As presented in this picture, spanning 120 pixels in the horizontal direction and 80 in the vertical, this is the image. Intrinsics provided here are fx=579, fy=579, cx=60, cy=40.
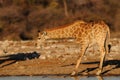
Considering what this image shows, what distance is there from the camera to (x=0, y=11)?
3944 cm

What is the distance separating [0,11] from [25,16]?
81.9 inches

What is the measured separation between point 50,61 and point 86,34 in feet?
11.1

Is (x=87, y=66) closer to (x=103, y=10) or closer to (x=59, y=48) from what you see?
(x=59, y=48)

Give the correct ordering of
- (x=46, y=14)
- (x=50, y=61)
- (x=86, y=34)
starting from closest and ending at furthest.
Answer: (x=86, y=34), (x=50, y=61), (x=46, y=14)

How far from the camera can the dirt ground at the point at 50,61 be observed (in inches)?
729

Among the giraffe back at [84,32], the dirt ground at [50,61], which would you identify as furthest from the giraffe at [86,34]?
the dirt ground at [50,61]

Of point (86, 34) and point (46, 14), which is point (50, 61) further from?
point (46, 14)

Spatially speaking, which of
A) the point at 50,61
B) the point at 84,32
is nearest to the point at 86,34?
the point at 84,32

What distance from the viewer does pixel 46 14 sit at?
3872cm

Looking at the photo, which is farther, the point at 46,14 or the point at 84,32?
the point at 46,14

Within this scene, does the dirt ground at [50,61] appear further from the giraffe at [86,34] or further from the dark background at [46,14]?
the dark background at [46,14]

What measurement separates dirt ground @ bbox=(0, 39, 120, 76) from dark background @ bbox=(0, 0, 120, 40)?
25.3ft

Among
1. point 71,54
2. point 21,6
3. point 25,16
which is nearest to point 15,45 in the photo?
point 71,54

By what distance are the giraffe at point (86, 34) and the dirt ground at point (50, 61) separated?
2.30 feet
